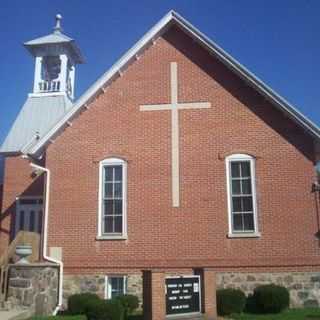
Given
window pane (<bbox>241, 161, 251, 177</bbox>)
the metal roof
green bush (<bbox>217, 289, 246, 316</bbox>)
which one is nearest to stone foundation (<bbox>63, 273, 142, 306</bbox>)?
green bush (<bbox>217, 289, 246, 316</bbox>)

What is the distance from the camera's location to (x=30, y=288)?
1474 centimetres

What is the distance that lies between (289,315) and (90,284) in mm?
6651

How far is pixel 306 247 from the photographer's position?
16406mm

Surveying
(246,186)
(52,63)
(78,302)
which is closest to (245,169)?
(246,186)

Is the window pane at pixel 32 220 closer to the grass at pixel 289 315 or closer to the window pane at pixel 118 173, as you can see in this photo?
the window pane at pixel 118 173

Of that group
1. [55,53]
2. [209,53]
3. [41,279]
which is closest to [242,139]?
[209,53]

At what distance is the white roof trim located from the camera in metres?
17.1

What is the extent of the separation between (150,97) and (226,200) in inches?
185

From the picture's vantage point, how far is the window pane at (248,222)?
16.9 meters

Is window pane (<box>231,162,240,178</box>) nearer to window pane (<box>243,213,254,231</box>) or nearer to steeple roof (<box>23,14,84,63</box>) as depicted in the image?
window pane (<box>243,213,254,231</box>)

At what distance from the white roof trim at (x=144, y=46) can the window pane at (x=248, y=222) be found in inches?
138

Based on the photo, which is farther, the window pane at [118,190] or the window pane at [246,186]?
the window pane at [118,190]

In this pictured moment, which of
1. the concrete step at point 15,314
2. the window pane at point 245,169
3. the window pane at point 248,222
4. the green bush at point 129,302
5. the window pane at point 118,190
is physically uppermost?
the window pane at point 245,169

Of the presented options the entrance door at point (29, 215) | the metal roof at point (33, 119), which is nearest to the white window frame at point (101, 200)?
the entrance door at point (29, 215)
